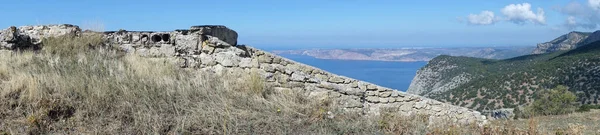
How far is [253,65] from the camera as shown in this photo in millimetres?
6586

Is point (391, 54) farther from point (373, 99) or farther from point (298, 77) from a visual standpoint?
point (298, 77)

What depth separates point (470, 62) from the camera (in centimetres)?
6175

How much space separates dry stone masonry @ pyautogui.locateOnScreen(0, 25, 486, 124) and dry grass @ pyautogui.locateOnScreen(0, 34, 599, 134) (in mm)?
258

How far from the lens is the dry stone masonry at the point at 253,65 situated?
6.39 metres

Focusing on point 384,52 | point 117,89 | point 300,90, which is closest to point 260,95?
point 300,90

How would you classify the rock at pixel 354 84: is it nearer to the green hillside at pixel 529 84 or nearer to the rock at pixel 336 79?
the rock at pixel 336 79

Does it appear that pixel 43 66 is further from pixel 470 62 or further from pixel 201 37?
pixel 470 62

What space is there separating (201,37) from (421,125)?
12.6ft

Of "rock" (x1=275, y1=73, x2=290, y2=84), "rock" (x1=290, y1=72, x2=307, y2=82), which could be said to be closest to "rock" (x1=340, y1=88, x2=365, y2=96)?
"rock" (x1=290, y1=72, x2=307, y2=82)

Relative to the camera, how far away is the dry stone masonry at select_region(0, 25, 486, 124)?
6.39 metres

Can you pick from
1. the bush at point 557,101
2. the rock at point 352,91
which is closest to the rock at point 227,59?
the rock at point 352,91

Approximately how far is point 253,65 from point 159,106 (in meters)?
1.93

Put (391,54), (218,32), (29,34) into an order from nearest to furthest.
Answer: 1. (29,34)
2. (218,32)
3. (391,54)

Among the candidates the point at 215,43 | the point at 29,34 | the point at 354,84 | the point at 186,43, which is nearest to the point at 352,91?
the point at 354,84
